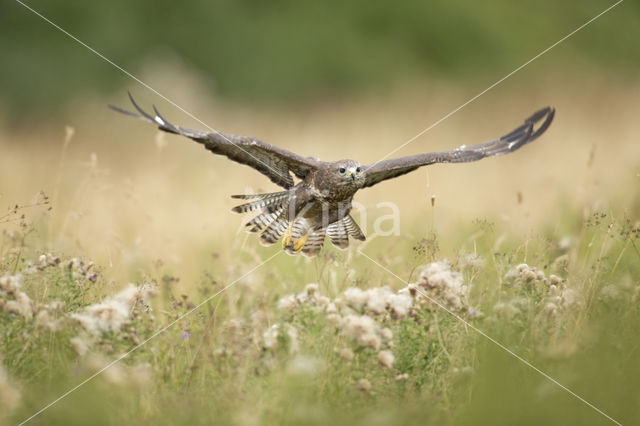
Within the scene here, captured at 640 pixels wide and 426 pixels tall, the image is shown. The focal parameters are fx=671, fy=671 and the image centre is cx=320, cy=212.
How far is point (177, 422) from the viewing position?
3309 millimetres

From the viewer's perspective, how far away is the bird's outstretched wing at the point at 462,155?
5.63 meters

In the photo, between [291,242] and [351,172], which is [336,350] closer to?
[351,172]

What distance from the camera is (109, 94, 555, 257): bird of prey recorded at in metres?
5.32

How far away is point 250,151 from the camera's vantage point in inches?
210

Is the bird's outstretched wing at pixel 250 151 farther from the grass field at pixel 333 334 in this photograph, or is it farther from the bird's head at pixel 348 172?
the grass field at pixel 333 334

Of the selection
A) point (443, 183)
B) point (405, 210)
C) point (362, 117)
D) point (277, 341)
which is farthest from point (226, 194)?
point (277, 341)

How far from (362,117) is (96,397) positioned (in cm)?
855

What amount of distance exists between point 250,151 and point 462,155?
1848mm

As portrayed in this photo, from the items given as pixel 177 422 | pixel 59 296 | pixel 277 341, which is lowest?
pixel 177 422

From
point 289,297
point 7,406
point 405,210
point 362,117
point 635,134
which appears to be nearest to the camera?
point 7,406

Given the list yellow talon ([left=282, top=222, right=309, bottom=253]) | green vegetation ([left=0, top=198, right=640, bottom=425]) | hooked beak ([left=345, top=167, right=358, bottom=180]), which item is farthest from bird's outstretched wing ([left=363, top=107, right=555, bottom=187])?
green vegetation ([left=0, top=198, right=640, bottom=425])

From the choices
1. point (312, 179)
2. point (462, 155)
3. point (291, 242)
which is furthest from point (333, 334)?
point (291, 242)

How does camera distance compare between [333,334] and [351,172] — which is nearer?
[333,334]

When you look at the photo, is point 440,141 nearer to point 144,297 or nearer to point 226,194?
point 226,194
